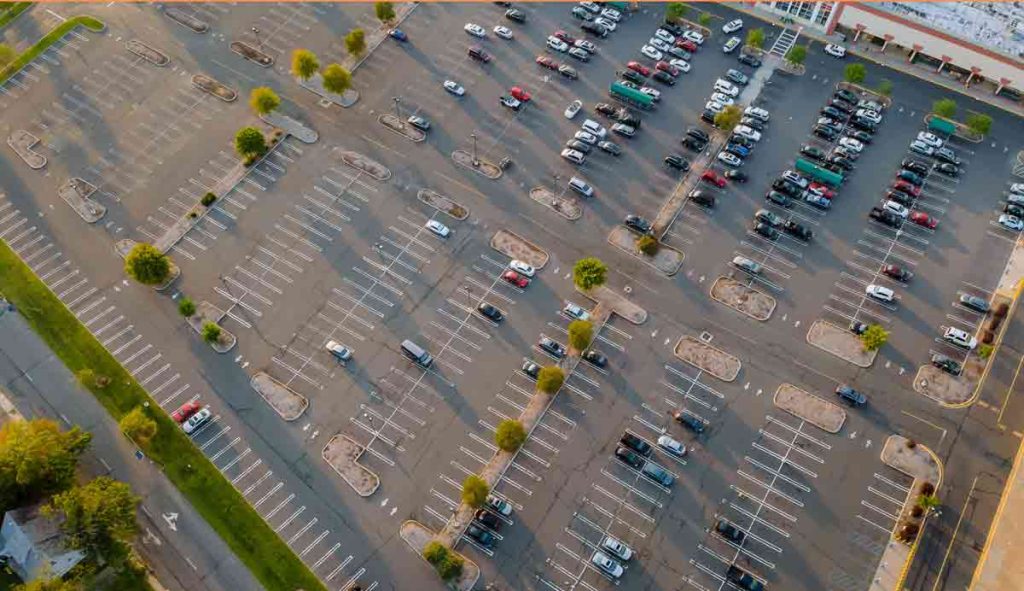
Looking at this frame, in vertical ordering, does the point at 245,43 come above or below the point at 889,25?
below

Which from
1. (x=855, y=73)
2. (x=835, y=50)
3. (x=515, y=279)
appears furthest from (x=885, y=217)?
(x=515, y=279)

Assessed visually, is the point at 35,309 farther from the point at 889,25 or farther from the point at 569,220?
the point at 889,25

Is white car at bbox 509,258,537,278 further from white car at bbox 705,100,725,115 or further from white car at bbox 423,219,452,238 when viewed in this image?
white car at bbox 705,100,725,115

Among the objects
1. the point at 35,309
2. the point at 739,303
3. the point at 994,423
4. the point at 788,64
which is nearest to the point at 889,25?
the point at 788,64

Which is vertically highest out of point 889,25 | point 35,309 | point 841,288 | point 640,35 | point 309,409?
point 889,25

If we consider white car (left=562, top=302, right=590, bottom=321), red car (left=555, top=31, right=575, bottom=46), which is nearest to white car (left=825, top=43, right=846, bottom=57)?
red car (left=555, top=31, right=575, bottom=46)

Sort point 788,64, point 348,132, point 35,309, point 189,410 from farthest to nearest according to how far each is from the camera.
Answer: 1. point 788,64
2. point 348,132
3. point 35,309
4. point 189,410

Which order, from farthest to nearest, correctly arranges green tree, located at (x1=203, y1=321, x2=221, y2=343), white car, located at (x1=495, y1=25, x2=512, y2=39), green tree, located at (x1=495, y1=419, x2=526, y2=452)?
white car, located at (x1=495, y1=25, x2=512, y2=39) < green tree, located at (x1=203, y1=321, x2=221, y2=343) < green tree, located at (x1=495, y1=419, x2=526, y2=452)

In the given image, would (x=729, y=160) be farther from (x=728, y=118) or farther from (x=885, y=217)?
(x=885, y=217)
